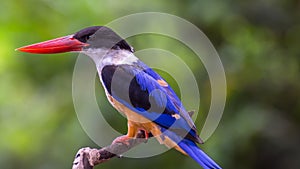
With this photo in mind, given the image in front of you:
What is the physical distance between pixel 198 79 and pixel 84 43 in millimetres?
1573

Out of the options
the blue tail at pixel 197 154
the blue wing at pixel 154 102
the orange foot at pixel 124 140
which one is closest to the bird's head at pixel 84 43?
the blue wing at pixel 154 102

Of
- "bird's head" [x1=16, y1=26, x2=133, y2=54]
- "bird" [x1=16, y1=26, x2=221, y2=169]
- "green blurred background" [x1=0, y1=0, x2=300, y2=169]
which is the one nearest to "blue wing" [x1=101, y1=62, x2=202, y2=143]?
"bird" [x1=16, y1=26, x2=221, y2=169]

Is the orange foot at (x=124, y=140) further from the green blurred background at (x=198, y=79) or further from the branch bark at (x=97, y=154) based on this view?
the green blurred background at (x=198, y=79)

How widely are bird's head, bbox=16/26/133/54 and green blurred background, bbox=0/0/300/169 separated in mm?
1401

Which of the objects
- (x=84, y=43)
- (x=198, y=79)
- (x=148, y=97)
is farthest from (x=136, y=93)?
(x=198, y=79)

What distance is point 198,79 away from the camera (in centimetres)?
430

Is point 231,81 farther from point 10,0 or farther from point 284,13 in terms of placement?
point 10,0

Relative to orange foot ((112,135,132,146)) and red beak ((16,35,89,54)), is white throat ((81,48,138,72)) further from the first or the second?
orange foot ((112,135,132,146))

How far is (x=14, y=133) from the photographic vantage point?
14.8 feet

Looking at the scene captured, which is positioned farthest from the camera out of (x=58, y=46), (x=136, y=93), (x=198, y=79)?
(x=198, y=79)

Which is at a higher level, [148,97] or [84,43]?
[84,43]

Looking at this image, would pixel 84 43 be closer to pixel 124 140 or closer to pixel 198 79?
pixel 124 140

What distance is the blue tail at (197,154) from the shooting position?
101 inches

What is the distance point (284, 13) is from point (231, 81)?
0.57m
